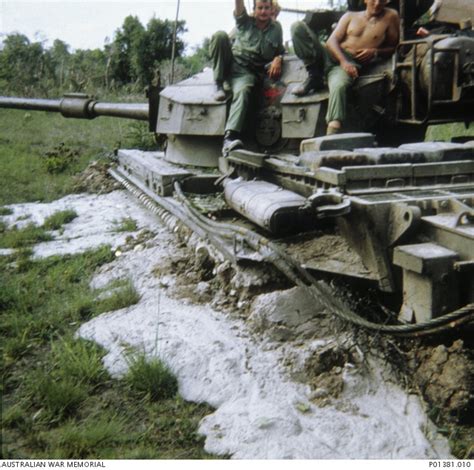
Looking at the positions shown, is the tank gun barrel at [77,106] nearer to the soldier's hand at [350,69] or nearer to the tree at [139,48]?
the soldier's hand at [350,69]

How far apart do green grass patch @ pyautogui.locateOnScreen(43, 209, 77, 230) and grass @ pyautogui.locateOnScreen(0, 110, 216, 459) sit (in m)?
0.50

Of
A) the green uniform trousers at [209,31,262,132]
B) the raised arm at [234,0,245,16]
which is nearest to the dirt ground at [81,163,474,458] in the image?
the green uniform trousers at [209,31,262,132]

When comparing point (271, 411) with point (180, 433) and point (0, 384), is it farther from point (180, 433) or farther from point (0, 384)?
point (0, 384)

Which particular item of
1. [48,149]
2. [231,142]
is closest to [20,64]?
[48,149]

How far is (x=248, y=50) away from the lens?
22.1ft

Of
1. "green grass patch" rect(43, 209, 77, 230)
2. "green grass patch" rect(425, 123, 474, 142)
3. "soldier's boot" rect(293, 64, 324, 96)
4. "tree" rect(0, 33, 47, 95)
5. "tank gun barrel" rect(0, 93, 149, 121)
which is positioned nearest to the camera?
"soldier's boot" rect(293, 64, 324, 96)

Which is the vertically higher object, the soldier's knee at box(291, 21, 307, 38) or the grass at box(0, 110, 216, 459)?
the soldier's knee at box(291, 21, 307, 38)

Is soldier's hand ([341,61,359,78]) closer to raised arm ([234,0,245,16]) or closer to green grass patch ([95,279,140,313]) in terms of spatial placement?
raised arm ([234,0,245,16])

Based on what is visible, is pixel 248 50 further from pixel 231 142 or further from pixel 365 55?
pixel 365 55

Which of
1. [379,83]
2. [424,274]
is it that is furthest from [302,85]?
[424,274]

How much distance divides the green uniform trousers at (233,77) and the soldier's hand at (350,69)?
3.48 feet

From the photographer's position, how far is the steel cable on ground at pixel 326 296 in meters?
3.37

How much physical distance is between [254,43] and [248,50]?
97mm

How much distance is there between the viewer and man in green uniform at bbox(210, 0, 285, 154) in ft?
21.8
